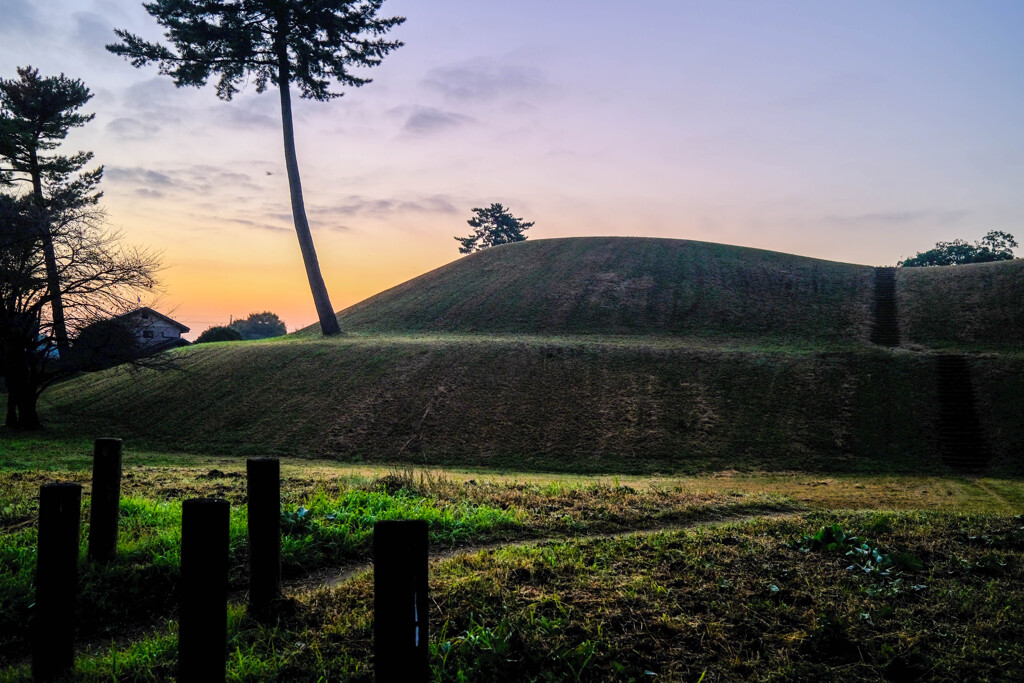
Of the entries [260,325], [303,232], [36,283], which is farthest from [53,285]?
[260,325]

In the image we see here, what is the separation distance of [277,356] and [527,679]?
29647mm

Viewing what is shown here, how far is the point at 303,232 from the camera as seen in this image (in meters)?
39.4

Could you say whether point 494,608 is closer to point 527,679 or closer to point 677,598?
point 527,679

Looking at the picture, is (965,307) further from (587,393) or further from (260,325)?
(260,325)

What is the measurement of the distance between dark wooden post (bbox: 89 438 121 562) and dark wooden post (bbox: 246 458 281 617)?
188 centimetres

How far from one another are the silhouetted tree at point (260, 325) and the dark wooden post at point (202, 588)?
9618 cm

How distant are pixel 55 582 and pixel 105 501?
1.80 metres

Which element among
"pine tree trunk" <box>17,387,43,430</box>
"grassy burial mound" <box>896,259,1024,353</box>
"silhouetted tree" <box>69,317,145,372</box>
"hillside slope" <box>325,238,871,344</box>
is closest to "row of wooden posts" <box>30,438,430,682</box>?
"silhouetted tree" <box>69,317,145,372</box>

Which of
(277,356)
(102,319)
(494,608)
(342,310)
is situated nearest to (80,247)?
(102,319)

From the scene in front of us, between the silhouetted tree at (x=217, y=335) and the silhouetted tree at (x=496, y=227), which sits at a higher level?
the silhouetted tree at (x=496, y=227)

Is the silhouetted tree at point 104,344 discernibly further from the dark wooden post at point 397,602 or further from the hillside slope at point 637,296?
the dark wooden post at point 397,602

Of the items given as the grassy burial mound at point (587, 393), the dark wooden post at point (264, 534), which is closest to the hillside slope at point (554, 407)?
the grassy burial mound at point (587, 393)

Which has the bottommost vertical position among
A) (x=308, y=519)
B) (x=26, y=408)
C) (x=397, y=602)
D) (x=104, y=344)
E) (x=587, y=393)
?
(x=308, y=519)

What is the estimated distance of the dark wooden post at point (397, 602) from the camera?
9.66 feet
